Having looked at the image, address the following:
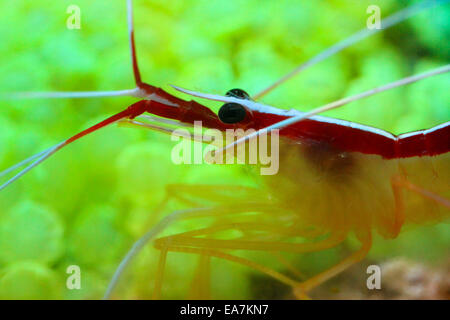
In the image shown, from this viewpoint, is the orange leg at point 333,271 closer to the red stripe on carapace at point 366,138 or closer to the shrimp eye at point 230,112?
the red stripe on carapace at point 366,138

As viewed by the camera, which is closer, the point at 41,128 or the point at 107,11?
the point at 41,128

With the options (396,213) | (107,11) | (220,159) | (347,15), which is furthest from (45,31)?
(396,213)

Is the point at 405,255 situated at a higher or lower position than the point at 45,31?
lower

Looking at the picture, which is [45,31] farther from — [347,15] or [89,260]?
[347,15]

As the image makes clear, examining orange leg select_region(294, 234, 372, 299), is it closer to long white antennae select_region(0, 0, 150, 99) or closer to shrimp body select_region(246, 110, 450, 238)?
shrimp body select_region(246, 110, 450, 238)

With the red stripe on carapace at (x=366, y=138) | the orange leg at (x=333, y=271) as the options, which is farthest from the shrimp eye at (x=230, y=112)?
the orange leg at (x=333, y=271)

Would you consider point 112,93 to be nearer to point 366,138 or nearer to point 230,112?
point 230,112

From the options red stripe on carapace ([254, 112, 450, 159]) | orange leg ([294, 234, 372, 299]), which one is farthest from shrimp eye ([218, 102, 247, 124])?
orange leg ([294, 234, 372, 299])
